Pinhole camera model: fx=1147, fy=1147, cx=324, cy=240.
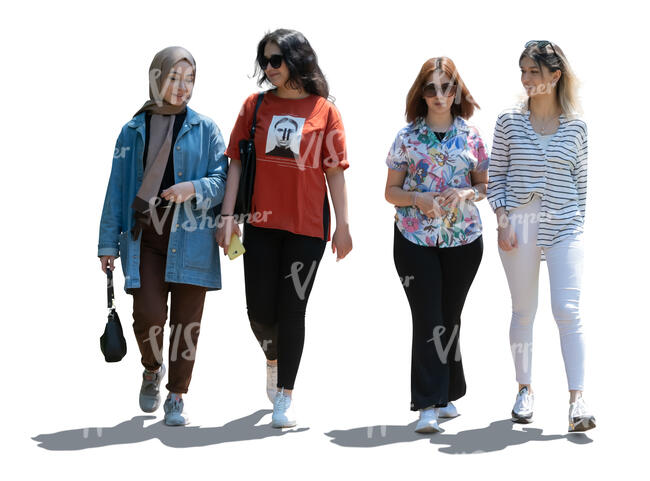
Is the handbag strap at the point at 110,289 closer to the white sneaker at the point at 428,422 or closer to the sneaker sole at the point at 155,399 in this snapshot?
the sneaker sole at the point at 155,399

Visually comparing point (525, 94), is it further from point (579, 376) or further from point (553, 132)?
point (579, 376)

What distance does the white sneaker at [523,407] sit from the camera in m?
7.54

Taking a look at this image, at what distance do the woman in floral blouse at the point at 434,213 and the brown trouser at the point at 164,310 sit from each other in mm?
1406

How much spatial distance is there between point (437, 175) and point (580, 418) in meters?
1.77

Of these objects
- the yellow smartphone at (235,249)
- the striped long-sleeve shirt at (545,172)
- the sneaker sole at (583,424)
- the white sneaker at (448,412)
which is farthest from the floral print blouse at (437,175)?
the sneaker sole at (583,424)

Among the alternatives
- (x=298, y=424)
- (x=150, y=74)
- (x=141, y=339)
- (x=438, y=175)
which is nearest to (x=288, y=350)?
(x=298, y=424)

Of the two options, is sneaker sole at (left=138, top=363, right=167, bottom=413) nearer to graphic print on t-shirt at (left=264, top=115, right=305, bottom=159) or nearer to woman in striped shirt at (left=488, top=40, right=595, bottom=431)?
graphic print on t-shirt at (left=264, top=115, right=305, bottom=159)

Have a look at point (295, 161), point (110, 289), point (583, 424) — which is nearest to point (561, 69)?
point (295, 161)

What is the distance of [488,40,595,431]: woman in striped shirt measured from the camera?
7.33 meters

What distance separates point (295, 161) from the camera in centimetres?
748

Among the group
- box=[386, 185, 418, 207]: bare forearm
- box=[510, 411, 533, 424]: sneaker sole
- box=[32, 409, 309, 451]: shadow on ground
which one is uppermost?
box=[386, 185, 418, 207]: bare forearm

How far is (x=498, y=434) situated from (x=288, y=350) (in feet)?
4.77

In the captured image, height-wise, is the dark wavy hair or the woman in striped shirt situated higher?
the dark wavy hair

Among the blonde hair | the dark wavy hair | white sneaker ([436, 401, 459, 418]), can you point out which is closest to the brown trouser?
the dark wavy hair
